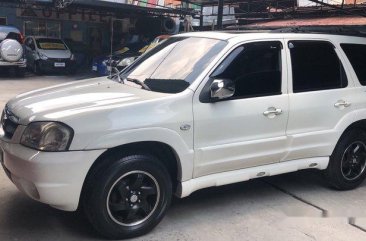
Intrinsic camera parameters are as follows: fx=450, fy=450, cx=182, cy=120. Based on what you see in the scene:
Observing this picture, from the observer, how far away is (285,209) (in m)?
4.45

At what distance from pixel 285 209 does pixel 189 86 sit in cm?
161

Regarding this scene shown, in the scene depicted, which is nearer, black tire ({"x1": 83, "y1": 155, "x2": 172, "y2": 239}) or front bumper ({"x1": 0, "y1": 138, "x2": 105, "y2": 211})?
front bumper ({"x1": 0, "y1": 138, "x2": 105, "y2": 211})

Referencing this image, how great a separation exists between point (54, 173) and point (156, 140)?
832 millimetres

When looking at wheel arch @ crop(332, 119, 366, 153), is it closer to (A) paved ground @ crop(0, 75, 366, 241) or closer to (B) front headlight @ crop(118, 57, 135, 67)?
(A) paved ground @ crop(0, 75, 366, 241)

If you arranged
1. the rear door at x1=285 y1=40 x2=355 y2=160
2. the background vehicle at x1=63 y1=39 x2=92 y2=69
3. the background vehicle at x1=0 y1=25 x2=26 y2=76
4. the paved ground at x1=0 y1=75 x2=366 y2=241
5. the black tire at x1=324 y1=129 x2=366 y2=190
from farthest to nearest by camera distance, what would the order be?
the background vehicle at x1=63 y1=39 x2=92 y2=69 → the background vehicle at x1=0 y1=25 x2=26 y2=76 → the black tire at x1=324 y1=129 x2=366 y2=190 → the rear door at x1=285 y1=40 x2=355 y2=160 → the paved ground at x1=0 y1=75 x2=366 y2=241

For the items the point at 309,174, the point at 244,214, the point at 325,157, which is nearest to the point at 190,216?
the point at 244,214

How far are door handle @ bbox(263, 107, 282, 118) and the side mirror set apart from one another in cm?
50

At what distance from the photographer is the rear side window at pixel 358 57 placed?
497cm

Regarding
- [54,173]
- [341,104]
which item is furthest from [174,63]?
[341,104]

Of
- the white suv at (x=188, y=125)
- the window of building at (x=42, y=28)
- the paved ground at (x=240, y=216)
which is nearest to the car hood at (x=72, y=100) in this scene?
the white suv at (x=188, y=125)

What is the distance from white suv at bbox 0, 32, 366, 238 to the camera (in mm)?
3395

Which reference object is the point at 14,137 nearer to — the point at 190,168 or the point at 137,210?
the point at 137,210

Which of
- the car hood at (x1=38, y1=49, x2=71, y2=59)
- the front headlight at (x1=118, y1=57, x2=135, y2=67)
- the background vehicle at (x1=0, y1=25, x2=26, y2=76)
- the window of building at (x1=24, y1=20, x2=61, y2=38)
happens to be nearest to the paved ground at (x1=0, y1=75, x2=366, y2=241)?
the front headlight at (x1=118, y1=57, x2=135, y2=67)

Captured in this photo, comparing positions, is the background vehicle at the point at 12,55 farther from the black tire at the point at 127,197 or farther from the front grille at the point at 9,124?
the black tire at the point at 127,197
